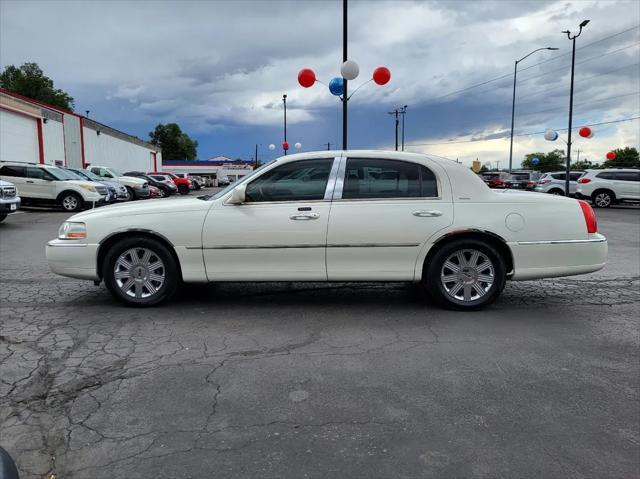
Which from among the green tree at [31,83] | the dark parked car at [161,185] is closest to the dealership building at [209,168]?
the green tree at [31,83]

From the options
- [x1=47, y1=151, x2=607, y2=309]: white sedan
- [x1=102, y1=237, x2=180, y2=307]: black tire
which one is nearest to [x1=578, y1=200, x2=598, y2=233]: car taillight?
[x1=47, y1=151, x2=607, y2=309]: white sedan

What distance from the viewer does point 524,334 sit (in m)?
4.67

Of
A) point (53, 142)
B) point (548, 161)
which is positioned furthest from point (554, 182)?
point (548, 161)

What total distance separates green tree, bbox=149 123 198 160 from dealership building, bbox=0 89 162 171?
8503 centimetres

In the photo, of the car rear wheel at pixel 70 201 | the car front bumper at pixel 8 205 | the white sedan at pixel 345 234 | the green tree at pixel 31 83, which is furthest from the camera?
the green tree at pixel 31 83

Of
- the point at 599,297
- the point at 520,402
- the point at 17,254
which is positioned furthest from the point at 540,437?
the point at 17,254

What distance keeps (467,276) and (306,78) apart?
37.7 ft

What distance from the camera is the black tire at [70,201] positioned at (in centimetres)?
1906

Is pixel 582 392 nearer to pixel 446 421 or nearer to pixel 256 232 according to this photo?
pixel 446 421

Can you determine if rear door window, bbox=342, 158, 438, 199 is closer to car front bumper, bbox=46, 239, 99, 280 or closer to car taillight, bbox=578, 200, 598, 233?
car taillight, bbox=578, 200, 598, 233

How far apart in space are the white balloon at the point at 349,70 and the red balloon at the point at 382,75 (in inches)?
25.6

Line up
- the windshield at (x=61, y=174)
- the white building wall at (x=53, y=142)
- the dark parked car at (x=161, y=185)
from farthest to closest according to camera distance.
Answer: the dark parked car at (x=161, y=185)
the white building wall at (x=53, y=142)
the windshield at (x=61, y=174)

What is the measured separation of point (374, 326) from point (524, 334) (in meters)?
1.31

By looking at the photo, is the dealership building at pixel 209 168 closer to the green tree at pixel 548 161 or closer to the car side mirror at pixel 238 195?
the green tree at pixel 548 161
